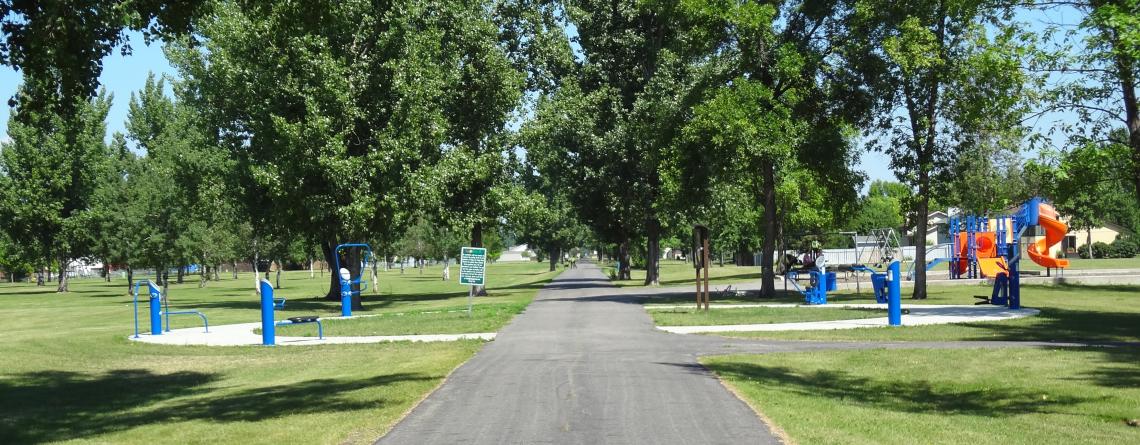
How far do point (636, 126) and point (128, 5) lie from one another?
32.2 m

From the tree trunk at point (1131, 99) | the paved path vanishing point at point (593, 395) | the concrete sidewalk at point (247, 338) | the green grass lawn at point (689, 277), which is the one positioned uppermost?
the tree trunk at point (1131, 99)

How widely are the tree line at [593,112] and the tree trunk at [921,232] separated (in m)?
0.10

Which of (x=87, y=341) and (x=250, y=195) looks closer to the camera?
(x=87, y=341)

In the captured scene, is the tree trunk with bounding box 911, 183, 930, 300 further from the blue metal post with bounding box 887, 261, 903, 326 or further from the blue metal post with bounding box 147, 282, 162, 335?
the blue metal post with bounding box 147, 282, 162, 335

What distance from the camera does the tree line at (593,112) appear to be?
1755 centimetres


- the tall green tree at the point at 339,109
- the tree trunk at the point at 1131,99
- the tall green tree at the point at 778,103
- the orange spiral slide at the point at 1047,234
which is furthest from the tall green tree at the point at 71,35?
the orange spiral slide at the point at 1047,234

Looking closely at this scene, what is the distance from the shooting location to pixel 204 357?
18016 mm

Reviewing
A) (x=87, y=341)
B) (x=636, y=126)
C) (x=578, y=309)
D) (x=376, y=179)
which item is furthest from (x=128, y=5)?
(x=636, y=126)

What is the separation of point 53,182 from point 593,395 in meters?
62.4

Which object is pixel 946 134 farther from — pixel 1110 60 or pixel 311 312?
pixel 311 312

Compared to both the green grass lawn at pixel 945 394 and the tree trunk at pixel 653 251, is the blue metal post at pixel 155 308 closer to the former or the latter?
the green grass lawn at pixel 945 394

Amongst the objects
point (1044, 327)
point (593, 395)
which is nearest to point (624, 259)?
point (1044, 327)

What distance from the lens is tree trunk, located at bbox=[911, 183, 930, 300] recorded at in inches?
1187

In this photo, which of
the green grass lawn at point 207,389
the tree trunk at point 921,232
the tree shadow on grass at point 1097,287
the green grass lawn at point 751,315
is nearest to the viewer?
the green grass lawn at point 207,389
